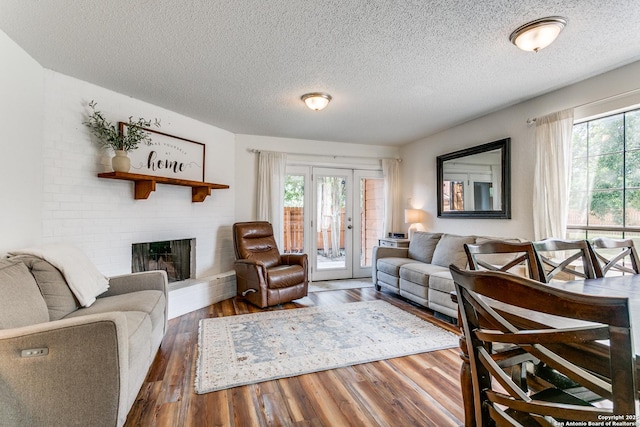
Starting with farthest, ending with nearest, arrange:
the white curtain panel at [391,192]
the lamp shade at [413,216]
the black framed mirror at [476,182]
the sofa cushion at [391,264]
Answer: the white curtain panel at [391,192] < the lamp shade at [413,216] < the sofa cushion at [391,264] < the black framed mirror at [476,182]

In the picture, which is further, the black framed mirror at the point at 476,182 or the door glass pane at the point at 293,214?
the door glass pane at the point at 293,214

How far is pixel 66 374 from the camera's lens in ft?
4.31

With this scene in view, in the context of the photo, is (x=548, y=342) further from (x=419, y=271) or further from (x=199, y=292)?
(x=199, y=292)

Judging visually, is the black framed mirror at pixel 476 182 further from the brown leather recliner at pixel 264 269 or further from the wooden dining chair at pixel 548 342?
the wooden dining chair at pixel 548 342

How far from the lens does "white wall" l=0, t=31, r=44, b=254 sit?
206 cm

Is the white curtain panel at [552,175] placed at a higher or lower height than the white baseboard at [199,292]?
higher

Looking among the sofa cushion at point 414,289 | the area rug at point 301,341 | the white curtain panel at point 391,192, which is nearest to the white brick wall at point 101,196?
the area rug at point 301,341

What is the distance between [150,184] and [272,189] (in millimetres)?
1872

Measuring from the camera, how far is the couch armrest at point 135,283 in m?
2.43

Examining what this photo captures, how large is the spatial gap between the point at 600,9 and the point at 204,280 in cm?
433

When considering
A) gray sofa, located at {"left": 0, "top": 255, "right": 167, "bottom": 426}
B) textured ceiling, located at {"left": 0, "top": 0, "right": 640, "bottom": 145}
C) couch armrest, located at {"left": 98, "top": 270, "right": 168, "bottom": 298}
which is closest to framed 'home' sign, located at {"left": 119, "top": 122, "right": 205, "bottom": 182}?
textured ceiling, located at {"left": 0, "top": 0, "right": 640, "bottom": 145}

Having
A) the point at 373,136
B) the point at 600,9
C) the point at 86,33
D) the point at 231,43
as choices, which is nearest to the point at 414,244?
the point at 373,136

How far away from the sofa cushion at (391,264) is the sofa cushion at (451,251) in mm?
425

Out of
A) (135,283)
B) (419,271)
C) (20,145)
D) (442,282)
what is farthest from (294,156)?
(20,145)
